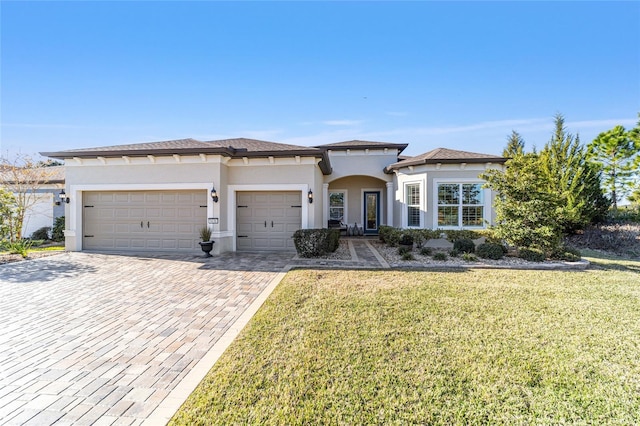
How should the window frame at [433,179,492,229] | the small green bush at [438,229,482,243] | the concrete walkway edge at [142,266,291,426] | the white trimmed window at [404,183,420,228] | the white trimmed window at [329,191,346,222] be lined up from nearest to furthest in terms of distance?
the concrete walkway edge at [142,266,291,426] < the small green bush at [438,229,482,243] < the window frame at [433,179,492,229] < the white trimmed window at [404,183,420,228] < the white trimmed window at [329,191,346,222]

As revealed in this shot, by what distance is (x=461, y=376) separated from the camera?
2.79 metres

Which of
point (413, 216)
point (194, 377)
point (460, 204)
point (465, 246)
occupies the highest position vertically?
point (460, 204)

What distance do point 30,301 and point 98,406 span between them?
4.41 m

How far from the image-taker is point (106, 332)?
382 centimetres

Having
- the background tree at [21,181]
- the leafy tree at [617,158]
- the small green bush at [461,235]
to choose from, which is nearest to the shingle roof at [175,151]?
the background tree at [21,181]

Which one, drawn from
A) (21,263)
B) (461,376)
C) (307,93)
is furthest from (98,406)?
(307,93)

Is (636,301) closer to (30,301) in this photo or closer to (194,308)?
(194,308)

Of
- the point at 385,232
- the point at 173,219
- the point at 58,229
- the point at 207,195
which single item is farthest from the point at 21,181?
the point at 385,232

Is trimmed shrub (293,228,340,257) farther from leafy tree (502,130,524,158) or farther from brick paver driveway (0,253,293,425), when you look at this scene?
leafy tree (502,130,524,158)

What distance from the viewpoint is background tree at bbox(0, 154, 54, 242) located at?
39.7ft

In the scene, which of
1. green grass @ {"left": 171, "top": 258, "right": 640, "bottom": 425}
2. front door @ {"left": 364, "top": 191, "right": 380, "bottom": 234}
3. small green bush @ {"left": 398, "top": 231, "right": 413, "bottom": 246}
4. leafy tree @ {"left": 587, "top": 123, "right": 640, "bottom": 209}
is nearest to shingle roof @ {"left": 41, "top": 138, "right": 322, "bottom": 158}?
small green bush @ {"left": 398, "top": 231, "right": 413, "bottom": 246}

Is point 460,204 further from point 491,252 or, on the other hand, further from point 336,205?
point 336,205

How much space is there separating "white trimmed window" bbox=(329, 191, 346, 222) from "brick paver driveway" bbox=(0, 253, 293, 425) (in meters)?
10.6

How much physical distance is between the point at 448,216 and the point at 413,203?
5.50 feet
